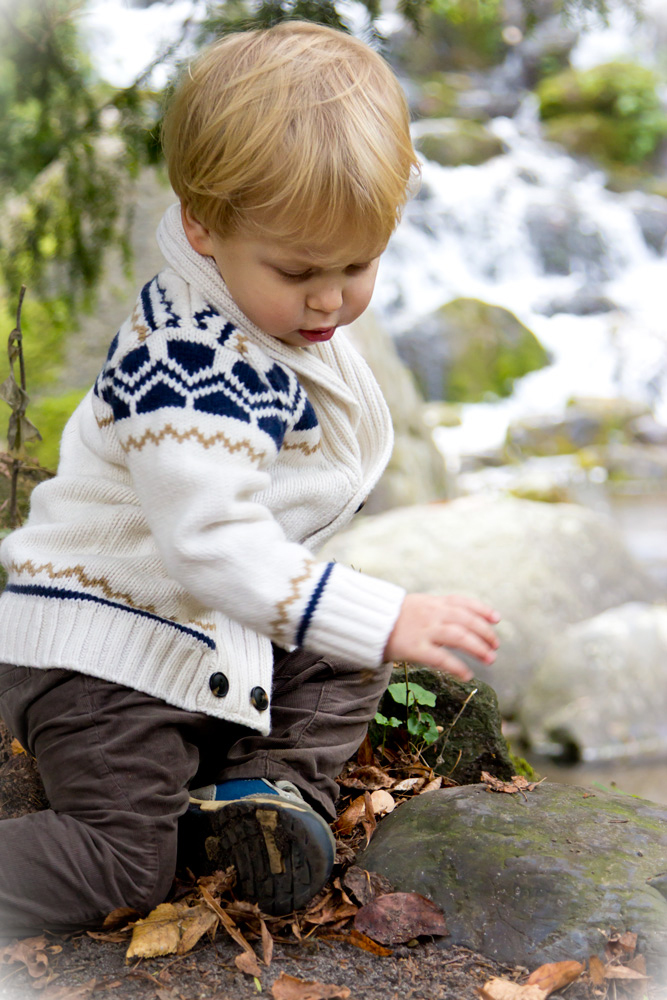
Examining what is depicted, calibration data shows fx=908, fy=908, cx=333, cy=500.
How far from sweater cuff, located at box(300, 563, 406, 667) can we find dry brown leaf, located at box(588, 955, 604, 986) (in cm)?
61

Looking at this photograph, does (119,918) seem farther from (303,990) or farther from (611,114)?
(611,114)

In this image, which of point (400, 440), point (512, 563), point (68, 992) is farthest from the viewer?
point (400, 440)

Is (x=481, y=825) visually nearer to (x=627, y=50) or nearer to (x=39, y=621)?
(x=39, y=621)


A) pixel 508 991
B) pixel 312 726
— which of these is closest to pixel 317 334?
pixel 312 726

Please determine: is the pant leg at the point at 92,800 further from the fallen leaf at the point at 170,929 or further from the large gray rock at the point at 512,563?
the large gray rock at the point at 512,563

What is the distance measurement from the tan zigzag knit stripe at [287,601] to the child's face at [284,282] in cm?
50

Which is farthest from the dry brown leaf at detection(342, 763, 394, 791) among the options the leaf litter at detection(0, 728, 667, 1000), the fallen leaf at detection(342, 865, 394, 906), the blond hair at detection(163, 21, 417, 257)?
the blond hair at detection(163, 21, 417, 257)

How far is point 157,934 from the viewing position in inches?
63.0

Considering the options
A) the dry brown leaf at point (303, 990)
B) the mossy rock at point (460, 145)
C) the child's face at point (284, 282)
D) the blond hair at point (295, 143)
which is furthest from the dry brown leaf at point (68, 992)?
the mossy rock at point (460, 145)

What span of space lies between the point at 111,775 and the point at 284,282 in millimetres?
982

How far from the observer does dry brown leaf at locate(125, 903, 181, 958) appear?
1563 millimetres

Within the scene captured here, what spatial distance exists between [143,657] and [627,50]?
16805mm

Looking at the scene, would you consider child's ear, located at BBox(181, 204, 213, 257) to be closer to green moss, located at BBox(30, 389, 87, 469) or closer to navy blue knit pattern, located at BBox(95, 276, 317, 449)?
navy blue knit pattern, located at BBox(95, 276, 317, 449)

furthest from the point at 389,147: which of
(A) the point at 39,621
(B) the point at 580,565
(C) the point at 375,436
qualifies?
(B) the point at 580,565
